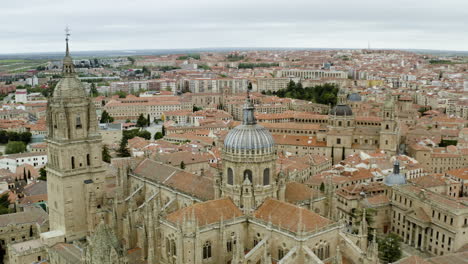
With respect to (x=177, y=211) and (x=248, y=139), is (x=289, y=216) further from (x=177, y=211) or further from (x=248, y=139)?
(x=177, y=211)

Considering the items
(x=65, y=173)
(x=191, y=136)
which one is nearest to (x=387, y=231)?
(x=65, y=173)

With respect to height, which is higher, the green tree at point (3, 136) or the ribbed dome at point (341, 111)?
the ribbed dome at point (341, 111)

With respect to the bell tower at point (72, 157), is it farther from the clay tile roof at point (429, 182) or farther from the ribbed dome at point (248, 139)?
the clay tile roof at point (429, 182)

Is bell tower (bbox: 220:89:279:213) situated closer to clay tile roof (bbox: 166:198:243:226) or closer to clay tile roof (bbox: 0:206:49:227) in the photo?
clay tile roof (bbox: 166:198:243:226)

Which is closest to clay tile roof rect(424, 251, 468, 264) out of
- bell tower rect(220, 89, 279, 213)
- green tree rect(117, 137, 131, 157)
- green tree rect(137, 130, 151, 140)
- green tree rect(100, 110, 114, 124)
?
bell tower rect(220, 89, 279, 213)

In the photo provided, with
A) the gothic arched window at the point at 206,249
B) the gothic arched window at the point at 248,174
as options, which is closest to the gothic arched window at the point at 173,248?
the gothic arched window at the point at 206,249

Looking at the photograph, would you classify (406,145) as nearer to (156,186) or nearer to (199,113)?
(199,113)

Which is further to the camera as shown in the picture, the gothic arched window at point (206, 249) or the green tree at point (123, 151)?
the green tree at point (123, 151)

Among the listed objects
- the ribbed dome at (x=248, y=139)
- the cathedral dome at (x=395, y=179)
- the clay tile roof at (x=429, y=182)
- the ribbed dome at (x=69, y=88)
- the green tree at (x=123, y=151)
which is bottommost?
the green tree at (x=123, y=151)
